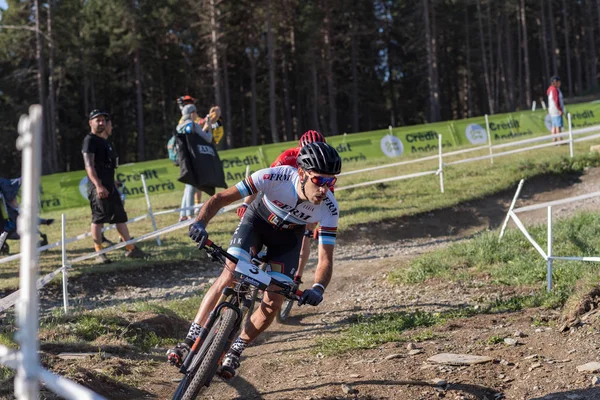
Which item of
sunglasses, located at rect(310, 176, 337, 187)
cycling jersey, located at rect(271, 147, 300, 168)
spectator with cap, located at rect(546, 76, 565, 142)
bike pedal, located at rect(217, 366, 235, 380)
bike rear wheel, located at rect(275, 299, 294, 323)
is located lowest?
bike rear wheel, located at rect(275, 299, 294, 323)

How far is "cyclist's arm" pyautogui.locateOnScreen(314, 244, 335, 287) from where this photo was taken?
193 inches

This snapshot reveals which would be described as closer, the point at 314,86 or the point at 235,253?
the point at 235,253

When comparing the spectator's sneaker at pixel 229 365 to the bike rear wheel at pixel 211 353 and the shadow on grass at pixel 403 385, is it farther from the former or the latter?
the shadow on grass at pixel 403 385

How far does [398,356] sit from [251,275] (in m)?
1.66

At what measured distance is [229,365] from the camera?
4.72 m

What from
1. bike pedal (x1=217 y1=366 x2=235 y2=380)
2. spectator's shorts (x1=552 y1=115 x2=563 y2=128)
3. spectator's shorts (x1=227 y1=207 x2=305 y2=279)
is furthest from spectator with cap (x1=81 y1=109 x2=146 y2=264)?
spectator's shorts (x1=552 y1=115 x2=563 y2=128)

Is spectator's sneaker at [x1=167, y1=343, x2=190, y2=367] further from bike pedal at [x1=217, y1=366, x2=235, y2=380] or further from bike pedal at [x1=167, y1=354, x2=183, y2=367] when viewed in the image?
bike pedal at [x1=217, y1=366, x2=235, y2=380]

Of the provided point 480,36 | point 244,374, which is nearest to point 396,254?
point 244,374

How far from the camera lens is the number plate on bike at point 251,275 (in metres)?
4.68

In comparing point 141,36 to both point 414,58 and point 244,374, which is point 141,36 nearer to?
point 414,58

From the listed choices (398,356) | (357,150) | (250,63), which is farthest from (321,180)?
(250,63)

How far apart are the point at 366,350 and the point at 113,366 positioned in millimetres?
2153

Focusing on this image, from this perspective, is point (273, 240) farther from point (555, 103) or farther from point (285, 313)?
point (555, 103)

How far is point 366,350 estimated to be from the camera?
588cm
